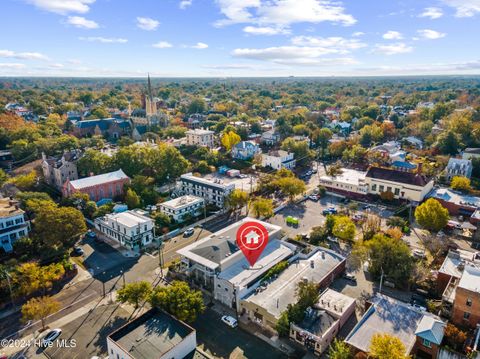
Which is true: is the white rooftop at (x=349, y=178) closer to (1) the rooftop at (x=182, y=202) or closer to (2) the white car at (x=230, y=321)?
(1) the rooftop at (x=182, y=202)

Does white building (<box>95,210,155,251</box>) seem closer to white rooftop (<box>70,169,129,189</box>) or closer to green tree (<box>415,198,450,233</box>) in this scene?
white rooftop (<box>70,169,129,189</box>)

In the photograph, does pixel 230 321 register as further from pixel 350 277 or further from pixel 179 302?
pixel 350 277

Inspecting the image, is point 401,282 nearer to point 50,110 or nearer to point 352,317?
point 352,317

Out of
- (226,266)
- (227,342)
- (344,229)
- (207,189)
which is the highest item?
(207,189)

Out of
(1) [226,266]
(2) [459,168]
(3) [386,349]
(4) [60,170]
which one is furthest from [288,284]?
(2) [459,168]

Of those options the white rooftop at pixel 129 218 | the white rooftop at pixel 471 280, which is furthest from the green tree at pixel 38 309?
the white rooftop at pixel 471 280

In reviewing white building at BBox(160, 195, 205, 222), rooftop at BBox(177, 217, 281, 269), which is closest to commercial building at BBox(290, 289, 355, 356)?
A: rooftop at BBox(177, 217, 281, 269)

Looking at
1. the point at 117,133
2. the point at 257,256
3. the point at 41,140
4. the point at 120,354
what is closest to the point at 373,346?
the point at 257,256

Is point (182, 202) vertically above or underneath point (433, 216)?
underneath
